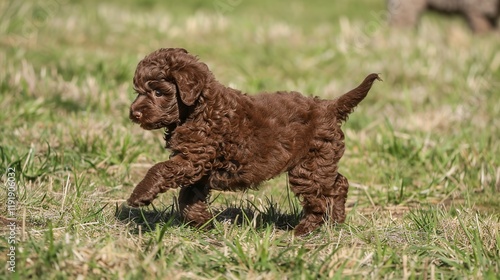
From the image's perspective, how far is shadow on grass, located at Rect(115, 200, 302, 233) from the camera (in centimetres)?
502

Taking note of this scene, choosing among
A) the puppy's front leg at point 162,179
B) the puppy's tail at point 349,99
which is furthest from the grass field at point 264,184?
the puppy's tail at point 349,99

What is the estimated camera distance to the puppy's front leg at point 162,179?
4438 mm

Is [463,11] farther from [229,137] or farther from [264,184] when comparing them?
[229,137]

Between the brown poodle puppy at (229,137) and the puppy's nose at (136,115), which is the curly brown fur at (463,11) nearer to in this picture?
the brown poodle puppy at (229,137)

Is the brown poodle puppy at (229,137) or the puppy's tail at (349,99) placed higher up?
the puppy's tail at (349,99)

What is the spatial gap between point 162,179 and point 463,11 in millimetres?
10099

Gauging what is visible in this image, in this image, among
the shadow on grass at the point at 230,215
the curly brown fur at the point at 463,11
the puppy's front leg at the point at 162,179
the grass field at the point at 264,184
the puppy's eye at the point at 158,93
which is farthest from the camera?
the curly brown fur at the point at 463,11

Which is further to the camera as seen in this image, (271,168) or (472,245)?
(271,168)

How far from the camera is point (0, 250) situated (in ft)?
13.4

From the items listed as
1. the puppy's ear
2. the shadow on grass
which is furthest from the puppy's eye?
the shadow on grass

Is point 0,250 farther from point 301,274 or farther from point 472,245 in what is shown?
point 472,245

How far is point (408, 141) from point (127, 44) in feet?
15.4

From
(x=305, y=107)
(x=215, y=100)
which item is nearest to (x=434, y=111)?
(x=305, y=107)

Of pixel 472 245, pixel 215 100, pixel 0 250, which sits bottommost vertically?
pixel 0 250
